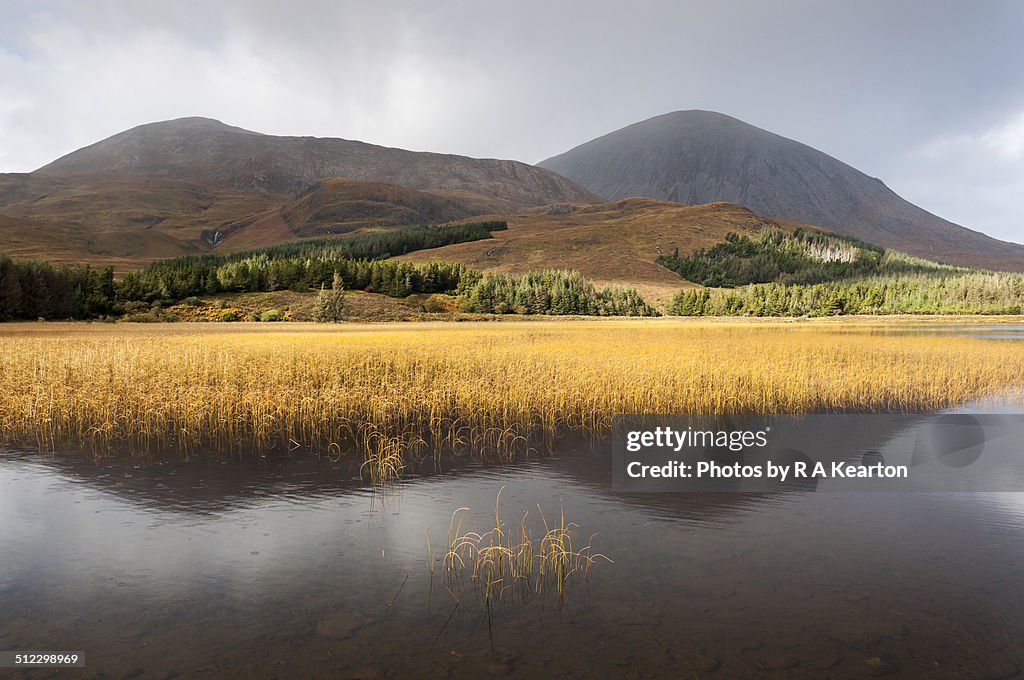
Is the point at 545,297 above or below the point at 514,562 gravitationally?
above

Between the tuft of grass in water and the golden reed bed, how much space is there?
4.93 m

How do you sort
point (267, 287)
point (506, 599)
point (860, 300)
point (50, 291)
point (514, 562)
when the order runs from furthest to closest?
1. point (860, 300)
2. point (267, 287)
3. point (50, 291)
4. point (514, 562)
5. point (506, 599)

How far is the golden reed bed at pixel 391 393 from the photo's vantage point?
17.6m

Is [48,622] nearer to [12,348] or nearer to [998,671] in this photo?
[998,671]

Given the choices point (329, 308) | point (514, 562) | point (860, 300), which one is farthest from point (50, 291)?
point (860, 300)

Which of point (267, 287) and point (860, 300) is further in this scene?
point (860, 300)

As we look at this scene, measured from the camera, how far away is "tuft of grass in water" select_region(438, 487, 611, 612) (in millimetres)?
8164

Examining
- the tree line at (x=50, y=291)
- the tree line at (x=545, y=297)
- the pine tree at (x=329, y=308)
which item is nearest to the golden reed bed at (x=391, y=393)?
the tree line at (x=50, y=291)

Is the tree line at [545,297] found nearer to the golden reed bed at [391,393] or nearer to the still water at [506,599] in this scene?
the golden reed bed at [391,393]

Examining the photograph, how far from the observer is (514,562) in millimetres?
8945

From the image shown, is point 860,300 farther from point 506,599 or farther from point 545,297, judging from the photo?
point 506,599

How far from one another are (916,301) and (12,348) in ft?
559

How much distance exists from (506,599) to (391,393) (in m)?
13.4

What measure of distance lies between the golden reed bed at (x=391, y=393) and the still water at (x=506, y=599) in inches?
159
